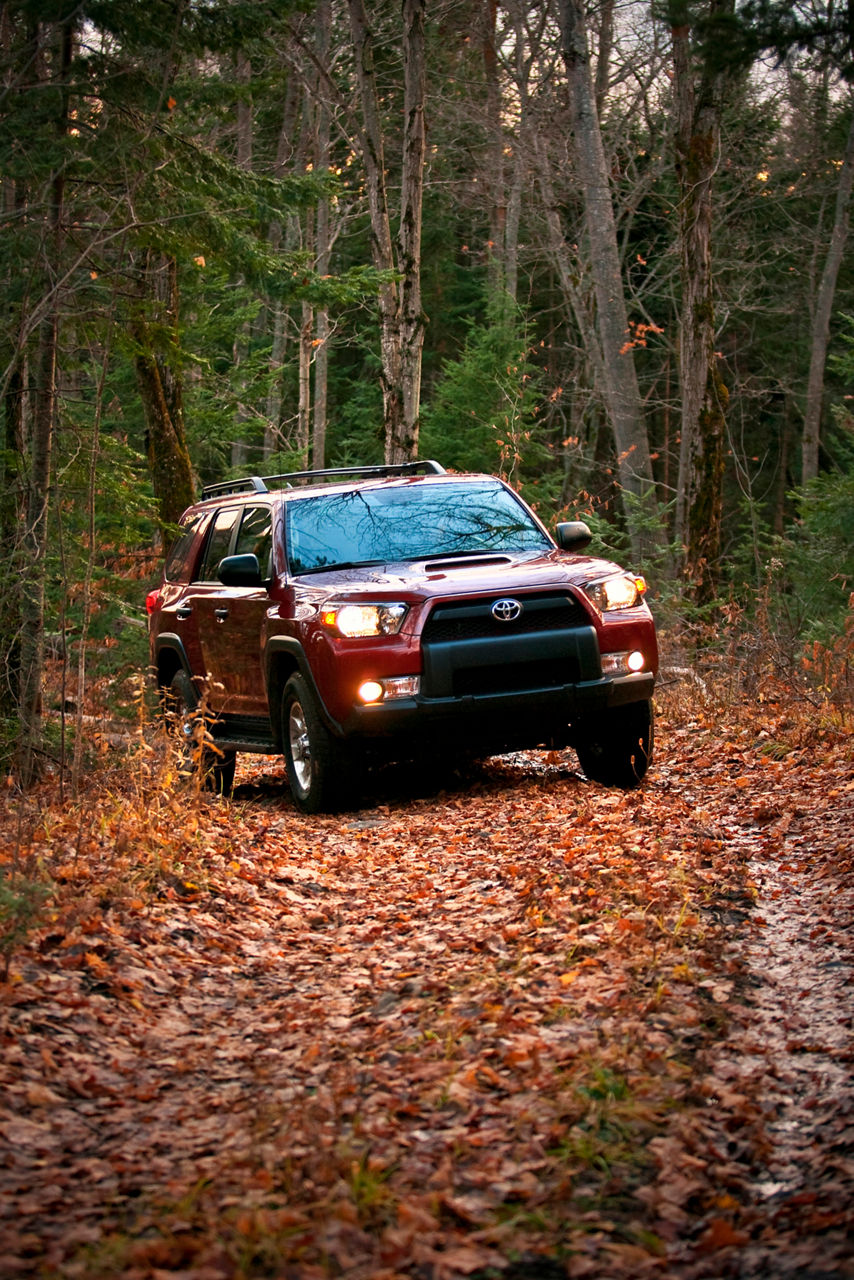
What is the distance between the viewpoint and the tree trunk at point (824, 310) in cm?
3359

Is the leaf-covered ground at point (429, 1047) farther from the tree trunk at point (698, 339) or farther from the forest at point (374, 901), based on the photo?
the tree trunk at point (698, 339)

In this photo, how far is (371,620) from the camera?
832cm

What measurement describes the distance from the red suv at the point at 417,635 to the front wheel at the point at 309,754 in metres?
0.01

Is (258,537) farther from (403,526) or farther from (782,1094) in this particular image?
(782,1094)

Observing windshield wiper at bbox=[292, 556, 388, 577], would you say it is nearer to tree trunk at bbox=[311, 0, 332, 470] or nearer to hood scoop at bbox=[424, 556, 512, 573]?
hood scoop at bbox=[424, 556, 512, 573]

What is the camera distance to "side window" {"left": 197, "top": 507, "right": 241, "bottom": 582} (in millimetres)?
10719

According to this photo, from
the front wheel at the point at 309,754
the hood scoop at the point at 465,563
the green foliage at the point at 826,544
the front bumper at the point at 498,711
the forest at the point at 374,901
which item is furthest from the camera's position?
the green foliage at the point at 826,544

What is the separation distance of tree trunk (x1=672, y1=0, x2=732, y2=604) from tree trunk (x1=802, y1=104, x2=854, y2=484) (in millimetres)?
16301

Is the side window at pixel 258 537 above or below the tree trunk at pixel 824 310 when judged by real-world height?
below

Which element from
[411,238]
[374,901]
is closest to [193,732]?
[374,901]

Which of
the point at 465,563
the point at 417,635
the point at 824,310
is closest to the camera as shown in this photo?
the point at 417,635

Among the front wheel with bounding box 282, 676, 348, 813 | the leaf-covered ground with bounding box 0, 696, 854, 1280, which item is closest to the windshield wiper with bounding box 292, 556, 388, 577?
the front wheel with bounding box 282, 676, 348, 813

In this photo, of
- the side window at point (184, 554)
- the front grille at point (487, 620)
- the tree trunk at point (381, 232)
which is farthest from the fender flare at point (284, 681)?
the tree trunk at point (381, 232)

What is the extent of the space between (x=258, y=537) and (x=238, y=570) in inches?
41.9
